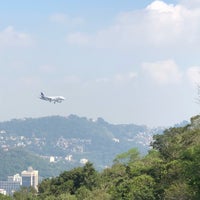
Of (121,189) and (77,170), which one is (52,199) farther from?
(121,189)

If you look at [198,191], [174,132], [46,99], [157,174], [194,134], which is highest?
[46,99]

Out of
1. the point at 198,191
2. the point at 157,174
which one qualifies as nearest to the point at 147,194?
the point at 157,174

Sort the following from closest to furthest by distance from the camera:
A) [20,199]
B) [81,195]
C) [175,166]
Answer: [175,166]
[81,195]
[20,199]

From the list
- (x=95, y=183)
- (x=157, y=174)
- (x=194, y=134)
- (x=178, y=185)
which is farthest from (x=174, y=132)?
(x=178, y=185)

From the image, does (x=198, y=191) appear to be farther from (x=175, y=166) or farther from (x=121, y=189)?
(x=121, y=189)

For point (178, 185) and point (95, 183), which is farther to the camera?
point (95, 183)

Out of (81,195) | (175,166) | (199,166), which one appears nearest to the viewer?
(199,166)

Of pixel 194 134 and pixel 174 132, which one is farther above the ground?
pixel 174 132
